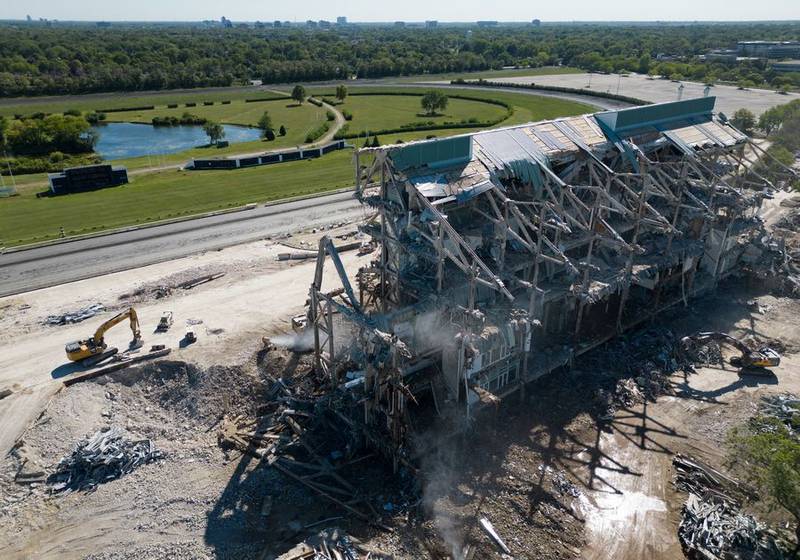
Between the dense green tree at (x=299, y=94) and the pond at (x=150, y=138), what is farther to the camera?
the dense green tree at (x=299, y=94)

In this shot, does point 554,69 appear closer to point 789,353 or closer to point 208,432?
point 789,353

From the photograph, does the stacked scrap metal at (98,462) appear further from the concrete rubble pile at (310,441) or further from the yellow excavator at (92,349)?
the yellow excavator at (92,349)

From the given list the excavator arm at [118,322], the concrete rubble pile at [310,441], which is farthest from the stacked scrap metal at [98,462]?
the excavator arm at [118,322]

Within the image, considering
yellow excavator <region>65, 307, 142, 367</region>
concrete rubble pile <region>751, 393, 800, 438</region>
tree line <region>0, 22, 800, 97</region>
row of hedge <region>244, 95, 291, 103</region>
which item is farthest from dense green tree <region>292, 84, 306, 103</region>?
concrete rubble pile <region>751, 393, 800, 438</region>

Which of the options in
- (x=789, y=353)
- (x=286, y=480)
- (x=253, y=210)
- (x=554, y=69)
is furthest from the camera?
(x=554, y=69)

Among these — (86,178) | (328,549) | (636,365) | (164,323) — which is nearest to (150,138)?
(86,178)

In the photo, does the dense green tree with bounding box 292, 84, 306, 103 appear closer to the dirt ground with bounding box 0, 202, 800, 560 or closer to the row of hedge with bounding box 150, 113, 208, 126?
the row of hedge with bounding box 150, 113, 208, 126

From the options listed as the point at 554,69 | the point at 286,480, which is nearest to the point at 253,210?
the point at 286,480
